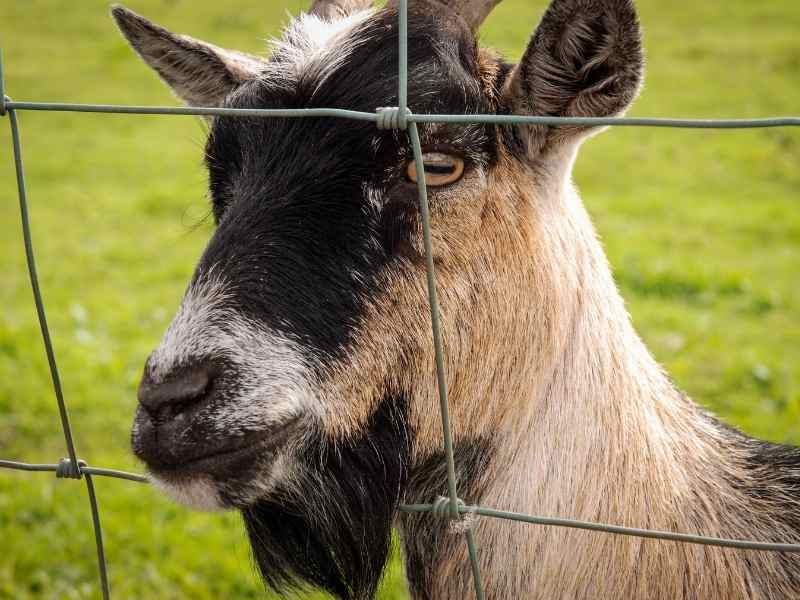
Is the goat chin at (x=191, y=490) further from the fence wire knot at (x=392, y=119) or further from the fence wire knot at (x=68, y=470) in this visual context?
the fence wire knot at (x=392, y=119)

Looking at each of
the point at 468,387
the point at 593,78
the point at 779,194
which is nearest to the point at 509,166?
the point at 593,78

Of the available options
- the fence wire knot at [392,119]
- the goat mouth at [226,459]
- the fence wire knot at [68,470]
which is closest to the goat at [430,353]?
the goat mouth at [226,459]

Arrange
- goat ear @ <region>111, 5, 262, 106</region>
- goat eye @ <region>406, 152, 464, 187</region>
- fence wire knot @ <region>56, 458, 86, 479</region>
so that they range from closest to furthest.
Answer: goat eye @ <region>406, 152, 464, 187</region> < fence wire knot @ <region>56, 458, 86, 479</region> < goat ear @ <region>111, 5, 262, 106</region>

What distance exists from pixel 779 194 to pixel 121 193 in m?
7.69

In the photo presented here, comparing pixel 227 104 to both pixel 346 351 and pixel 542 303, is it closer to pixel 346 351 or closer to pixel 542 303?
pixel 346 351

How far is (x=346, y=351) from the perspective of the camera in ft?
7.35

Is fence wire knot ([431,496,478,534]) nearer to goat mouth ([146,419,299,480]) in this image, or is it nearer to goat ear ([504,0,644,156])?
goat mouth ([146,419,299,480])

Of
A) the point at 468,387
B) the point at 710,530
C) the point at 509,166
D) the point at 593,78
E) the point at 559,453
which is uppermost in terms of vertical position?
the point at 593,78

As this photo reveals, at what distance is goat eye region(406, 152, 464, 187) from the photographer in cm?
232

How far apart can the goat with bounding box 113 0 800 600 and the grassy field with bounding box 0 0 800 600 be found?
1.88 ft

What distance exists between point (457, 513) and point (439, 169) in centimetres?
87

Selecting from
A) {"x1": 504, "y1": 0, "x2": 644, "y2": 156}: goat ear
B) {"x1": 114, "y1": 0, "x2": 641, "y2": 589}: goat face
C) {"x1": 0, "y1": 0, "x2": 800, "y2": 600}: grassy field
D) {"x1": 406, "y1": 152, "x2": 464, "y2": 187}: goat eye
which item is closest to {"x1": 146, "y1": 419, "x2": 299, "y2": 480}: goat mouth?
{"x1": 114, "y1": 0, "x2": 641, "y2": 589}: goat face

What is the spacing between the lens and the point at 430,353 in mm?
2402

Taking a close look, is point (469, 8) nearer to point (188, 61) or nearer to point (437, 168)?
point (437, 168)
